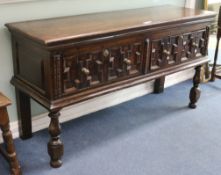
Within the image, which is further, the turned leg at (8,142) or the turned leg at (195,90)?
the turned leg at (195,90)

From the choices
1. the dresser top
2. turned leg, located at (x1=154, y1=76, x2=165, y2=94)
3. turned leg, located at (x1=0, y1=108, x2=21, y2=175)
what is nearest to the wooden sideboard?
the dresser top

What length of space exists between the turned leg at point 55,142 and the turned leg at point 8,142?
0.67 feet

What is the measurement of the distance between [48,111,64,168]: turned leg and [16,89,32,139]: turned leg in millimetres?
366

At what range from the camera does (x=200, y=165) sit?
2039mm

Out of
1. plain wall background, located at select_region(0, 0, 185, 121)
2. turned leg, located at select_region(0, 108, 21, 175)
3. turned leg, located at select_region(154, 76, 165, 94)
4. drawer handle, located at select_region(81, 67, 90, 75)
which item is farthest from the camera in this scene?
turned leg, located at select_region(154, 76, 165, 94)

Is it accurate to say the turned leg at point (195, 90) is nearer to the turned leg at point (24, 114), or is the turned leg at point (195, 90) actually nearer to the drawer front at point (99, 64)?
the drawer front at point (99, 64)

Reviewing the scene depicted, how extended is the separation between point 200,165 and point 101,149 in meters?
0.64

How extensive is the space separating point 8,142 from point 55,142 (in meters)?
0.27

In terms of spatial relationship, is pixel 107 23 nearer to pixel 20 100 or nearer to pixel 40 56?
pixel 40 56

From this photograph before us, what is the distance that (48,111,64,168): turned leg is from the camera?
1.83 metres

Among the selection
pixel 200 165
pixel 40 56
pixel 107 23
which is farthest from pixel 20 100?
pixel 200 165

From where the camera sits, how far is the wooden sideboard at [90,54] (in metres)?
1.73

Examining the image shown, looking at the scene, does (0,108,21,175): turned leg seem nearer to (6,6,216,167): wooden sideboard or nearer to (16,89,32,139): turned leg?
(6,6,216,167): wooden sideboard

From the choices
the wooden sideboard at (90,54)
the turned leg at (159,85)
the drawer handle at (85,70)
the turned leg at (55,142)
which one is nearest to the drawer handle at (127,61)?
the wooden sideboard at (90,54)
